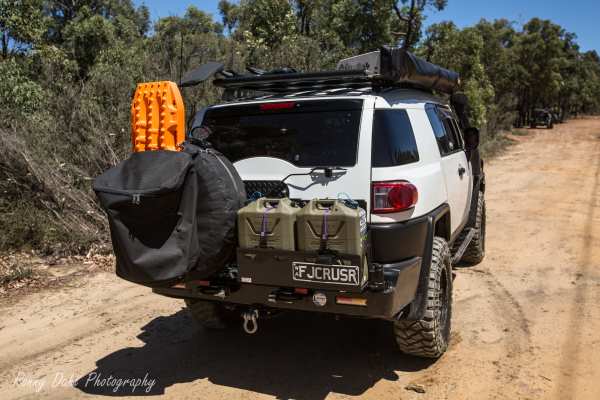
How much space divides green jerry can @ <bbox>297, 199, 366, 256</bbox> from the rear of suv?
223mm

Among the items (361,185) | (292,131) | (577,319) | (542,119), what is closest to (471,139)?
(577,319)

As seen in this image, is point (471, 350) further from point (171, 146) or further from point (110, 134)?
point (110, 134)

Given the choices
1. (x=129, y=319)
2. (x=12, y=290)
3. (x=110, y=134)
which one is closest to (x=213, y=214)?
(x=129, y=319)

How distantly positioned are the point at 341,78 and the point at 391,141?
74 cm

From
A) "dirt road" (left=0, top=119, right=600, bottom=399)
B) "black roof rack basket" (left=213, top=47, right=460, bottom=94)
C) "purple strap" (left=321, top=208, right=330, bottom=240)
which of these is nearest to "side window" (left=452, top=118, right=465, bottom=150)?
"black roof rack basket" (left=213, top=47, right=460, bottom=94)

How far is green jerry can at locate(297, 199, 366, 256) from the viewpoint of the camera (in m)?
2.92

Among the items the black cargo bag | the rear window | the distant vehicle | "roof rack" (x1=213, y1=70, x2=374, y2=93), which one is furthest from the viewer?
the distant vehicle

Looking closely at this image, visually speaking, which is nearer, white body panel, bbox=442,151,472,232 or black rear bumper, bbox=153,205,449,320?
black rear bumper, bbox=153,205,449,320

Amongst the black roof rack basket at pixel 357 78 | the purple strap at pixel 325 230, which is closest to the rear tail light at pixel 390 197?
the purple strap at pixel 325 230

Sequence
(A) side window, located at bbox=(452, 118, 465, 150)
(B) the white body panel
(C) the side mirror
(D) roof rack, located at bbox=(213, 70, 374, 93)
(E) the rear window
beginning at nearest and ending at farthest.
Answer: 1. (E) the rear window
2. (D) roof rack, located at bbox=(213, 70, 374, 93)
3. (B) the white body panel
4. (A) side window, located at bbox=(452, 118, 465, 150)
5. (C) the side mirror

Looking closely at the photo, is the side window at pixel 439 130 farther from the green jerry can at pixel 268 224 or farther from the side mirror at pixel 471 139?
the green jerry can at pixel 268 224

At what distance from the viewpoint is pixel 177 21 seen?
1128cm

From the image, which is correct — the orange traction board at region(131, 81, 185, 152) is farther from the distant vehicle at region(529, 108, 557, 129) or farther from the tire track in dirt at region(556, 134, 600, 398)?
the distant vehicle at region(529, 108, 557, 129)

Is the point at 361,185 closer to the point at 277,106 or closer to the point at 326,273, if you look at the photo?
the point at 326,273
